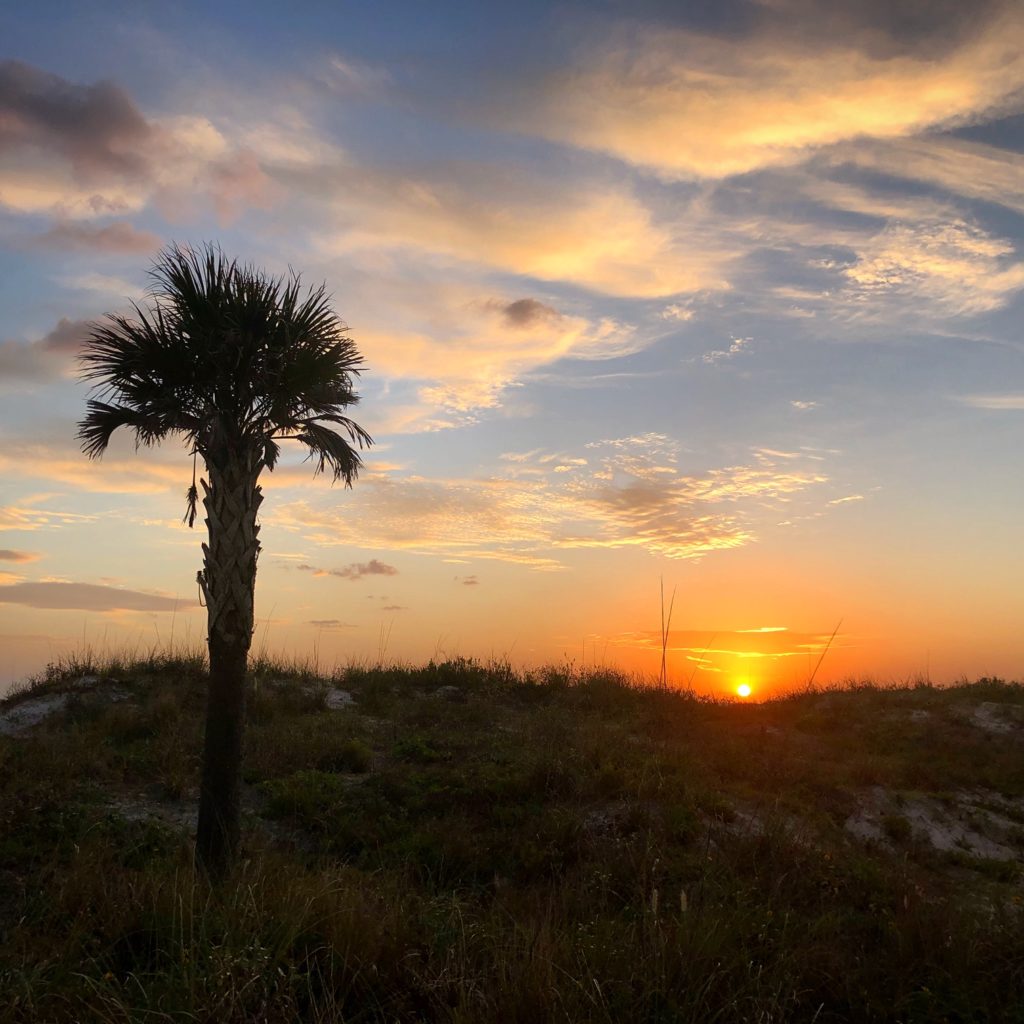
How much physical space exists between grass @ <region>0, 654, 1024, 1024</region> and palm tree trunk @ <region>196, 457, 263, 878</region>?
588mm

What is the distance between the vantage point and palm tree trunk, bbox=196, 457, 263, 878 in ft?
30.6

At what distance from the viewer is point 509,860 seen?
9711mm

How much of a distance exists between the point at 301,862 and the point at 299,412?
5673mm

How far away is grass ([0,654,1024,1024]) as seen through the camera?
5.66 m

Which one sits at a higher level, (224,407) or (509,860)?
(224,407)

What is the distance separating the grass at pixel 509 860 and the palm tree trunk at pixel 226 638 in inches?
23.1

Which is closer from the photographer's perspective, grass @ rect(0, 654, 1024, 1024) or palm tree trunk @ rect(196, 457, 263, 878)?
grass @ rect(0, 654, 1024, 1024)

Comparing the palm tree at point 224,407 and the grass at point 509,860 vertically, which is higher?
the palm tree at point 224,407

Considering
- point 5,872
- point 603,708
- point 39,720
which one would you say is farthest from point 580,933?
point 39,720

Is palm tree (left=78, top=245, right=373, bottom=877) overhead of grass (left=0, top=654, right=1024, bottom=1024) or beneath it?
overhead

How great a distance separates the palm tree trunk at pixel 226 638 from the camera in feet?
30.6

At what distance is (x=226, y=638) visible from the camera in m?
9.64

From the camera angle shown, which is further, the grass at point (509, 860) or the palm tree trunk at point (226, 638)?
the palm tree trunk at point (226, 638)

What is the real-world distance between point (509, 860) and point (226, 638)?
14.2ft
